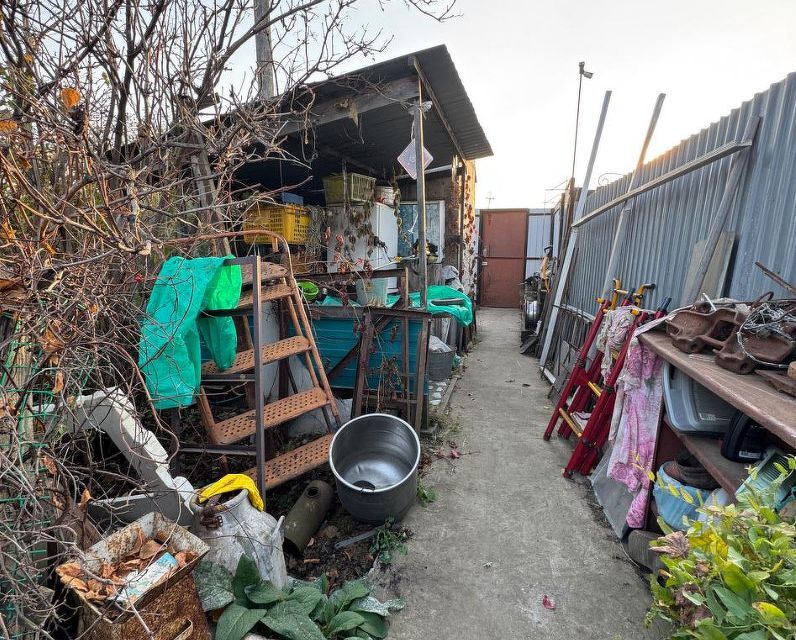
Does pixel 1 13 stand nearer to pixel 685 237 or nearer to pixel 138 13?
pixel 138 13

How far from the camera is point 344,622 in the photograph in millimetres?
1911

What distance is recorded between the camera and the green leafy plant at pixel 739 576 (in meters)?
0.80

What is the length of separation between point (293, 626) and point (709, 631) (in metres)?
1.68

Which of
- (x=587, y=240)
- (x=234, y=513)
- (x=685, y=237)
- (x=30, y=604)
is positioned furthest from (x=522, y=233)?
(x=30, y=604)

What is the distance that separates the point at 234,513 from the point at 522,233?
39.1 feet

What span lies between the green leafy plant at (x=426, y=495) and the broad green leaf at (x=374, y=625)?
106 cm

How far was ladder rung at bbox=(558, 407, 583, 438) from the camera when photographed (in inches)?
141

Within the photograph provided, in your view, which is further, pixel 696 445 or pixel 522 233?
pixel 522 233

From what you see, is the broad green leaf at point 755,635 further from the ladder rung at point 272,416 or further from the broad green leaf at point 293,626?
the ladder rung at point 272,416

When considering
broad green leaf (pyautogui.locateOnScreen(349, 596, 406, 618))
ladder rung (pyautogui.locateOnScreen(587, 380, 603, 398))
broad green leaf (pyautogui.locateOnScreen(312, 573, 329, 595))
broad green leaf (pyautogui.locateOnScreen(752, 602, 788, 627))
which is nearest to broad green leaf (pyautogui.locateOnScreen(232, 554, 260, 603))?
broad green leaf (pyautogui.locateOnScreen(312, 573, 329, 595))

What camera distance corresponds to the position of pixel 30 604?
1.25 meters

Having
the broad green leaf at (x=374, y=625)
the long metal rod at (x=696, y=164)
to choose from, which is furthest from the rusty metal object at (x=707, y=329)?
the broad green leaf at (x=374, y=625)

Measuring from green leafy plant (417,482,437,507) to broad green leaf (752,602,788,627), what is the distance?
2.47 meters

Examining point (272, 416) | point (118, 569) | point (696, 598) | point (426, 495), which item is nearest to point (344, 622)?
point (118, 569)
